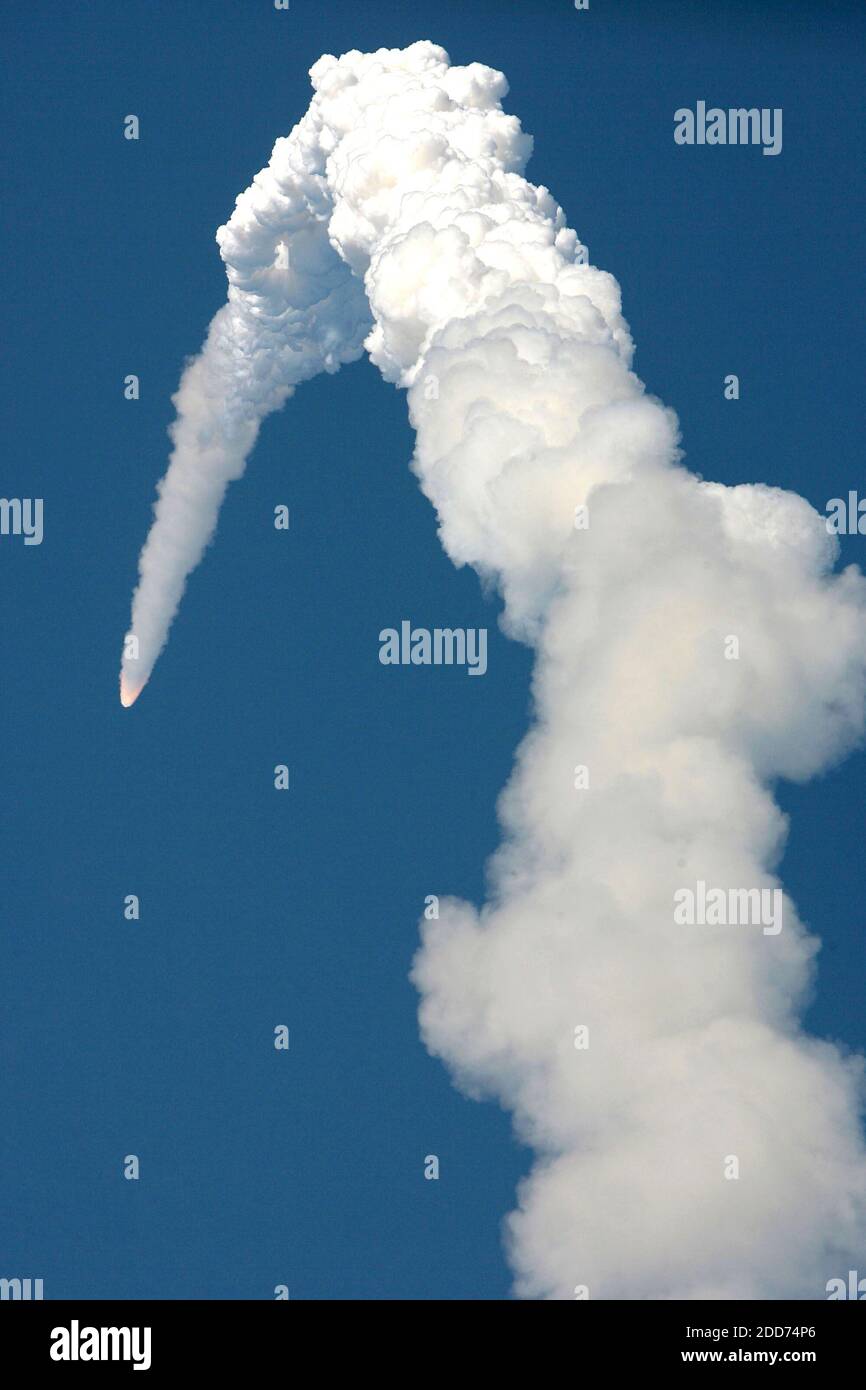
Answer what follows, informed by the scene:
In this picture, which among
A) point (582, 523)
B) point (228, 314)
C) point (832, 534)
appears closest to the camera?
point (582, 523)

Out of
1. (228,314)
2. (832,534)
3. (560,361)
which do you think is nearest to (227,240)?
(228,314)

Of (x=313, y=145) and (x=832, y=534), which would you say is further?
(x=313, y=145)

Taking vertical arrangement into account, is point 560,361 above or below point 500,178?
below

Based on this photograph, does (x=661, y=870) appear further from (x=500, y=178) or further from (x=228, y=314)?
(x=228, y=314)

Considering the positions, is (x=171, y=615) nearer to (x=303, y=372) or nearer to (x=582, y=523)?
(x=303, y=372)
